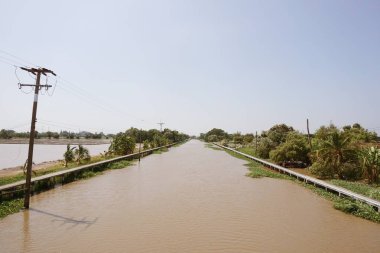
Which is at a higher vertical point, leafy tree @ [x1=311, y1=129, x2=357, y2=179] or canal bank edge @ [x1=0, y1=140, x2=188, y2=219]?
leafy tree @ [x1=311, y1=129, x2=357, y2=179]

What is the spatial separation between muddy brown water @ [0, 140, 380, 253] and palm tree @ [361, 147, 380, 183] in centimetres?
516

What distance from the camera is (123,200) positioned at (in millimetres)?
17266

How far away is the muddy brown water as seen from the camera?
33.7ft

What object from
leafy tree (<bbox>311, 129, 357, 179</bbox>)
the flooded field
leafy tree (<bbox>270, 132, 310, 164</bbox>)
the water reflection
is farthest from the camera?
the flooded field

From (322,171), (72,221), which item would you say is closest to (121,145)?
(322,171)

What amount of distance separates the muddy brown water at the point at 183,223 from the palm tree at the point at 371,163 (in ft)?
16.9

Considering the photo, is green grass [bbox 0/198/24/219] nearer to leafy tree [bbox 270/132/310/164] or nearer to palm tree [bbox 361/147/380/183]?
palm tree [bbox 361/147/380/183]

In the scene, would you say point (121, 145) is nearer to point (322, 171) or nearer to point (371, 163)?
point (322, 171)

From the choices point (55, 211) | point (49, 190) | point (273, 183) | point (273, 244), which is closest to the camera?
point (273, 244)

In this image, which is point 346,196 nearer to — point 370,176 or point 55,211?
point 370,176

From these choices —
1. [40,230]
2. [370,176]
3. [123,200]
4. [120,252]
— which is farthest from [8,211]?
[370,176]

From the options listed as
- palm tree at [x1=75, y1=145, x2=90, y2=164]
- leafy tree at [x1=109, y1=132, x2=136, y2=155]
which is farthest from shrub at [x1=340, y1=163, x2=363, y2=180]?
leafy tree at [x1=109, y1=132, x2=136, y2=155]

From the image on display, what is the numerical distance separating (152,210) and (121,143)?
109ft

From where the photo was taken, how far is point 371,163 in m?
21.3
